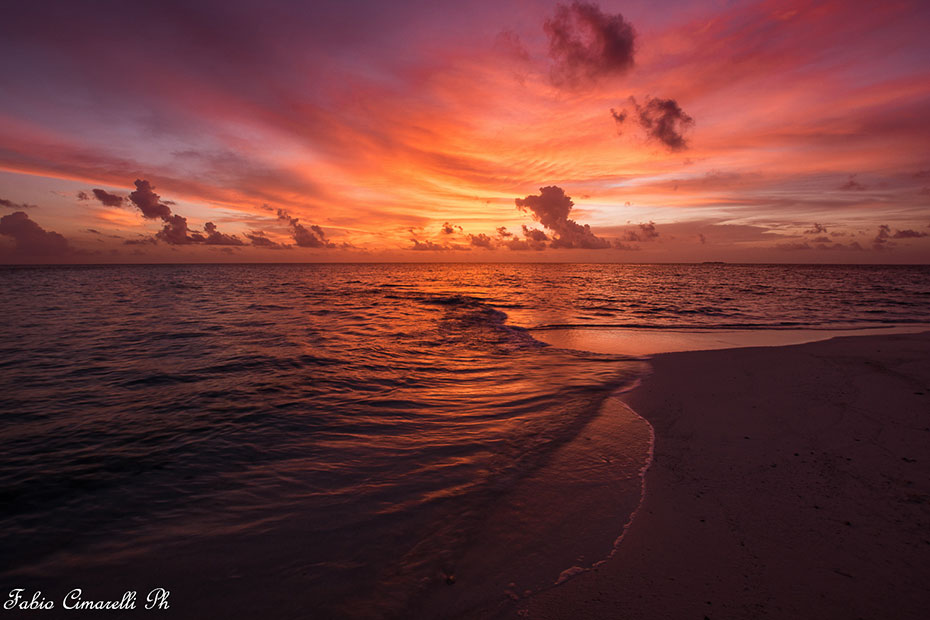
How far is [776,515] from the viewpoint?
175 inches

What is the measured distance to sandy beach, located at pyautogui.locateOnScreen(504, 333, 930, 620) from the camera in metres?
3.33

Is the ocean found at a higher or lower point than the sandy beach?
lower

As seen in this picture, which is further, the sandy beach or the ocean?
the ocean

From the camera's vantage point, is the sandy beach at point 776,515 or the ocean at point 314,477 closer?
the sandy beach at point 776,515

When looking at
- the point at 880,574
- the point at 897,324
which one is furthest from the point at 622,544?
the point at 897,324

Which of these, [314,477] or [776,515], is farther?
[314,477]

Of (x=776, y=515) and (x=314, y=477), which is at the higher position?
(x=776, y=515)

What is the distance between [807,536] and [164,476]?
811 cm

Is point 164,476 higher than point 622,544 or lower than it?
lower

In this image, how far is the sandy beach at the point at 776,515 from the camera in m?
3.33

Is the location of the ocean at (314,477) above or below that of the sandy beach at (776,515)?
below

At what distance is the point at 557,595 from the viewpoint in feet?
11.3

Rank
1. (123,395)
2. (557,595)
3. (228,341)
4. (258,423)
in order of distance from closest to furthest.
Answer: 1. (557,595)
2. (258,423)
3. (123,395)
4. (228,341)

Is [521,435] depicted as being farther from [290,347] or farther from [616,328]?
[616,328]
